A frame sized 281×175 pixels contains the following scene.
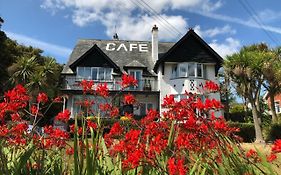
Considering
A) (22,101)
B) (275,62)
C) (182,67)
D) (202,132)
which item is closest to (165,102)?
(202,132)

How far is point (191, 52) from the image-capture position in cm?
2659

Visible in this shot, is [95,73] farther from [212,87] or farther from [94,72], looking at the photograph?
[212,87]

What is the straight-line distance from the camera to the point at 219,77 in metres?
26.9

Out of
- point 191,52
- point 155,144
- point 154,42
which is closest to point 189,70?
point 191,52

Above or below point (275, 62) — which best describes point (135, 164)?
below

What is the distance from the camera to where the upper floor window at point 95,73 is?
2761cm

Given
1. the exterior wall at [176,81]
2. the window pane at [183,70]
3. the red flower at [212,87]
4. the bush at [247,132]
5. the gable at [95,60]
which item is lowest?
the bush at [247,132]

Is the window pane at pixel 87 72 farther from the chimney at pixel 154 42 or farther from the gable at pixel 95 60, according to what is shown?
the chimney at pixel 154 42

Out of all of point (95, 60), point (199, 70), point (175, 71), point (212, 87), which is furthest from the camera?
point (95, 60)

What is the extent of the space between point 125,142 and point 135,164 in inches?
24.1

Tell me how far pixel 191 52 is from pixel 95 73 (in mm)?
8580

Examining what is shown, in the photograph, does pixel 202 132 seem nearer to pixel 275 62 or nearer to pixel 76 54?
pixel 275 62

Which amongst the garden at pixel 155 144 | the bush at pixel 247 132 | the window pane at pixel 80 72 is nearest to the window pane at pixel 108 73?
the window pane at pixel 80 72

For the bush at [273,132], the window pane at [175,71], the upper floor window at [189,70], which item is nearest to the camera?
the bush at [273,132]
